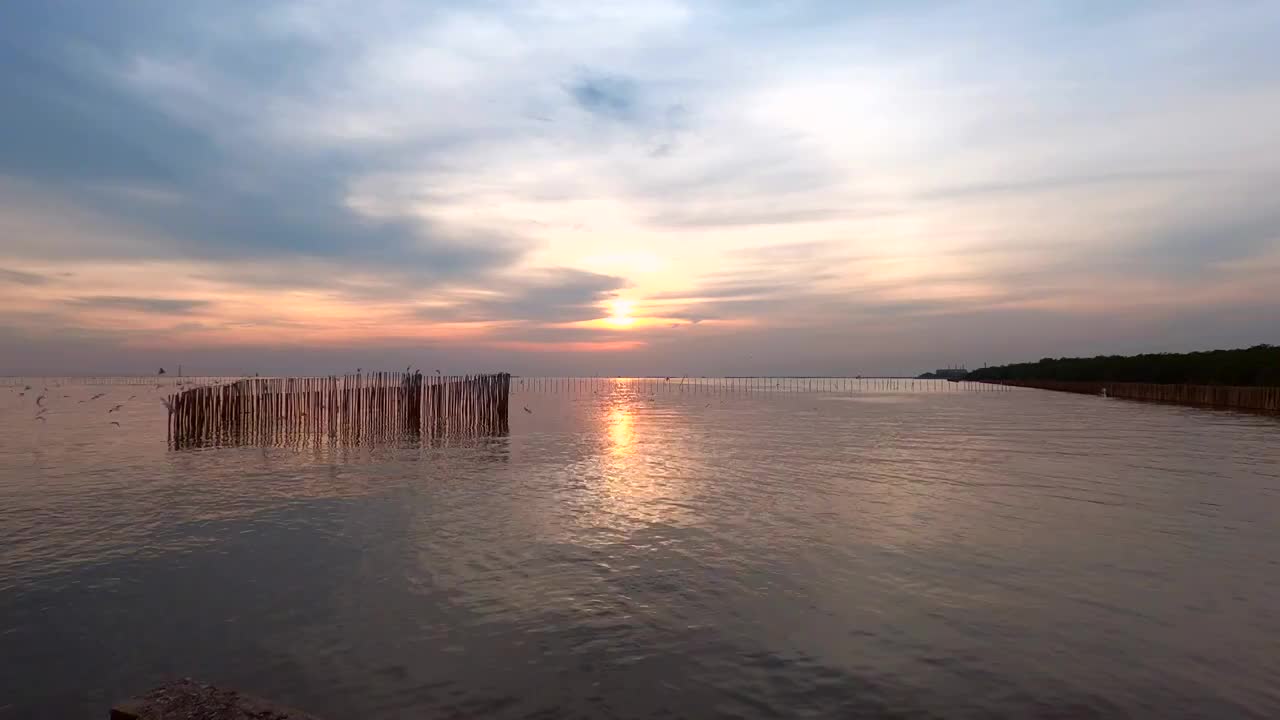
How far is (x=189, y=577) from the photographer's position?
7.76 meters

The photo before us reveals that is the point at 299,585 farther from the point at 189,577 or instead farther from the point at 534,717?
the point at 534,717

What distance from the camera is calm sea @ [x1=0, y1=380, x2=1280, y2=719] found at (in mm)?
5102

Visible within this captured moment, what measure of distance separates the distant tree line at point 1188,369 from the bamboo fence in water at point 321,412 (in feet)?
169

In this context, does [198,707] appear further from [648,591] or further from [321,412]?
[321,412]

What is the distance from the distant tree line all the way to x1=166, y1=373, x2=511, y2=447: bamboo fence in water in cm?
5147

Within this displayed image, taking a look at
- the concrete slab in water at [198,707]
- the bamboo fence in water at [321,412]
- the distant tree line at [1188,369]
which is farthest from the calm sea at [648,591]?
the distant tree line at [1188,369]

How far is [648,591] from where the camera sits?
7293 mm

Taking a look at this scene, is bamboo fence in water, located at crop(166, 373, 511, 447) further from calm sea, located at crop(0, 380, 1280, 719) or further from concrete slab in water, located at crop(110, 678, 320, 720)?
concrete slab in water, located at crop(110, 678, 320, 720)

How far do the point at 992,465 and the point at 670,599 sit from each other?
1285 centimetres

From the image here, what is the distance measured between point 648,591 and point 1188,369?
2856 inches

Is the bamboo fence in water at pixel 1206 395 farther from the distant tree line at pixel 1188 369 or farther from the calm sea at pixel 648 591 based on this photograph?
the calm sea at pixel 648 591

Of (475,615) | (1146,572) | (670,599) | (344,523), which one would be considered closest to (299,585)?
(475,615)

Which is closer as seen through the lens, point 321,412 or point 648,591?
point 648,591

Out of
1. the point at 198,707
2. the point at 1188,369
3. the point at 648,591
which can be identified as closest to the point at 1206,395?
the point at 1188,369
